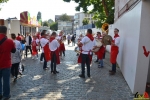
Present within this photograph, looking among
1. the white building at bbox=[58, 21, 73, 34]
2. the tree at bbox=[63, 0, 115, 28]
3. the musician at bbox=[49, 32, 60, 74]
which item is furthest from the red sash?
the white building at bbox=[58, 21, 73, 34]

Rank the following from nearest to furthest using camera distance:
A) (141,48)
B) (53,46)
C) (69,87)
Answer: (141,48), (69,87), (53,46)

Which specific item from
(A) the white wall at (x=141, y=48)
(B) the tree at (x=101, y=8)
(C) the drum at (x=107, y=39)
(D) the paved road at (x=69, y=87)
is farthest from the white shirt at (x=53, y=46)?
(B) the tree at (x=101, y=8)

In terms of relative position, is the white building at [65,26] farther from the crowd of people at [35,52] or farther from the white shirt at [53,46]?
the white shirt at [53,46]

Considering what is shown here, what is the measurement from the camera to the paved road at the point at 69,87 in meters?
6.10

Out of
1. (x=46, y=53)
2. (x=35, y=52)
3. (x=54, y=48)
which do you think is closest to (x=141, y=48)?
(x=54, y=48)

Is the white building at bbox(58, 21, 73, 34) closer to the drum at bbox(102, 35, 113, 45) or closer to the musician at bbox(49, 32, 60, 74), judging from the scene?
the drum at bbox(102, 35, 113, 45)

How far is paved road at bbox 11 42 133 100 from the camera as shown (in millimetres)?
6100

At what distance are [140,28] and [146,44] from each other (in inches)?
19.1

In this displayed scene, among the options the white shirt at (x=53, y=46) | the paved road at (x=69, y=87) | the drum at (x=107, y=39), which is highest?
the drum at (x=107, y=39)

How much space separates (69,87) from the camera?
705cm

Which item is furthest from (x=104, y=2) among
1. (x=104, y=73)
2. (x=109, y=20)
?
(x=104, y=73)

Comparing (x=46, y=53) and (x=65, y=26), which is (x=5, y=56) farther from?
(x=65, y=26)

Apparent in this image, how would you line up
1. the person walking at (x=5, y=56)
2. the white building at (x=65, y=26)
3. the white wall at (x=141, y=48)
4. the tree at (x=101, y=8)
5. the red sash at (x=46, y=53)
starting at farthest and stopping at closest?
the white building at (x=65, y=26), the tree at (x=101, y=8), the red sash at (x=46, y=53), the white wall at (x=141, y=48), the person walking at (x=5, y=56)

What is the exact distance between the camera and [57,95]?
6195 millimetres
